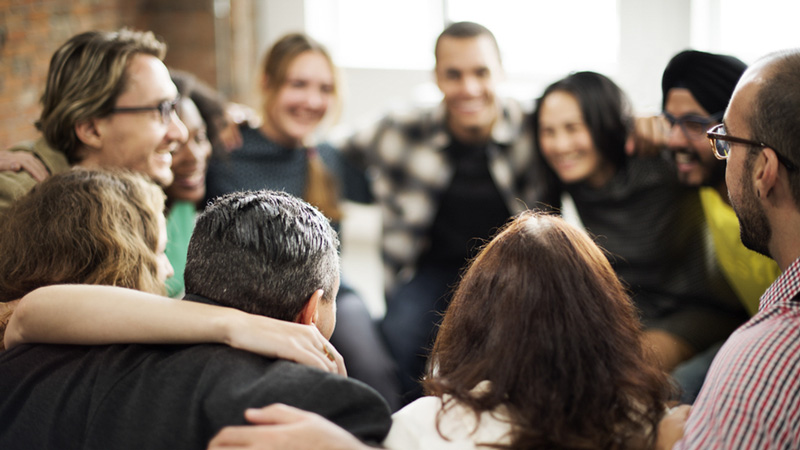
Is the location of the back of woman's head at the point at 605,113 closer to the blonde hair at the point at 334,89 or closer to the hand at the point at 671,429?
the blonde hair at the point at 334,89

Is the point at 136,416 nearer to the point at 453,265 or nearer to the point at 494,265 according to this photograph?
the point at 494,265

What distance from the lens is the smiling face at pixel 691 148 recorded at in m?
2.29

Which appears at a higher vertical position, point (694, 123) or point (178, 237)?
point (694, 123)

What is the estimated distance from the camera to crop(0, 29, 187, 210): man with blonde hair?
2258mm

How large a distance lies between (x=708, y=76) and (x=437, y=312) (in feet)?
4.15

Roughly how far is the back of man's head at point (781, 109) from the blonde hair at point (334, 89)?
1.79 m

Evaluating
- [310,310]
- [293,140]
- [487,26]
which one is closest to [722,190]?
[310,310]

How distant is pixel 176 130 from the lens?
7.86ft

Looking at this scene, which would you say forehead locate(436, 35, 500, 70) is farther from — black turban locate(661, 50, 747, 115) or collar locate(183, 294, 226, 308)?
collar locate(183, 294, 226, 308)

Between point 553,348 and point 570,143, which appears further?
point 570,143

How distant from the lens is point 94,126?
7.51ft

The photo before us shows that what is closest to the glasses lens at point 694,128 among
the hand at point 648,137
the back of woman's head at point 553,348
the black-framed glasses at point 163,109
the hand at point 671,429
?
the hand at point 648,137

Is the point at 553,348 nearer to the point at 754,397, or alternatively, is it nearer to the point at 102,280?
the point at 754,397

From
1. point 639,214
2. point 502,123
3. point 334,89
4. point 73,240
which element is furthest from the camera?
point 334,89
